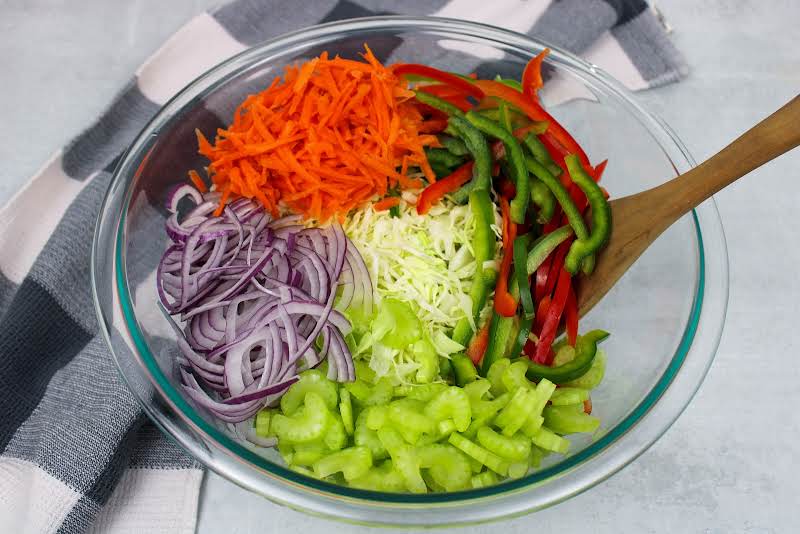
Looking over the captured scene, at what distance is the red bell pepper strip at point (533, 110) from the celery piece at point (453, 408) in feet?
2.48

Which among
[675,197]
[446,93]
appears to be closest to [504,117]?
[446,93]

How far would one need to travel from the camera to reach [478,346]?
1.71 metres

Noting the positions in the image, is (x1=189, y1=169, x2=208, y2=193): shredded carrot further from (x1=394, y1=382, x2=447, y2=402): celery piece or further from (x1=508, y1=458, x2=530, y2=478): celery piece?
(x1=508, y1=458, x2=530, y2=478): celery piece

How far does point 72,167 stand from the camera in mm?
2184

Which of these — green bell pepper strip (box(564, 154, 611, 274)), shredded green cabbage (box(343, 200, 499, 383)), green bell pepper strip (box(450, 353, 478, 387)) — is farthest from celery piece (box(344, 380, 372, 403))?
green bell pepper strip (box(564, 154, 611, 274))

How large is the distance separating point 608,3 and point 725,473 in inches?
64.4

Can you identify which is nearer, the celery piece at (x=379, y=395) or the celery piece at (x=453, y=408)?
the celery piece at (x=453, y=408)

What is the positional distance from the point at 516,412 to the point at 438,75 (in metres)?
0.97

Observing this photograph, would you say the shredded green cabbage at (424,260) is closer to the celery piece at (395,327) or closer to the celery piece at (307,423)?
the celery piece at (395,327)

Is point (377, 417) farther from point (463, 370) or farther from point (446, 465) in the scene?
point (463, 370)

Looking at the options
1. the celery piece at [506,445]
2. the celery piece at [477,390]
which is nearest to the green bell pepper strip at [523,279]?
the celery piece at [477,390]

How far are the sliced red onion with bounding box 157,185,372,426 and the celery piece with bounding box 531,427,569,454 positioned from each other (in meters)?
0.43

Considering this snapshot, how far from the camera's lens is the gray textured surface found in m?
1.78

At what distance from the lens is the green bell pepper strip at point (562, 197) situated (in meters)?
1.71
